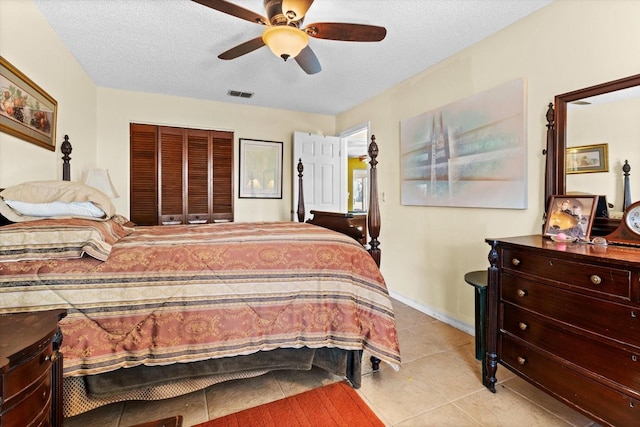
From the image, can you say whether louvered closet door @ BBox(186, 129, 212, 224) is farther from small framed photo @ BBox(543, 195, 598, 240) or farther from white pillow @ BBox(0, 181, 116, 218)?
small framed photo @ BBox(543, 195, 598, 240)

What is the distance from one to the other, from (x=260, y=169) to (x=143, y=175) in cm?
150

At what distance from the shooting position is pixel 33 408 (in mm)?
941

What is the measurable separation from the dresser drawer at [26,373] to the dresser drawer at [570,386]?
212 centimetres

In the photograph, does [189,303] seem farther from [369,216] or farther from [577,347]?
[577,347]

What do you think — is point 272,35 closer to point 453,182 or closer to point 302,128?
point 453,182

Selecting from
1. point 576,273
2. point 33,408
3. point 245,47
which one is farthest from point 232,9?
point 576,273

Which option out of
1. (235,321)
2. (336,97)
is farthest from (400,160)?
(235,321)

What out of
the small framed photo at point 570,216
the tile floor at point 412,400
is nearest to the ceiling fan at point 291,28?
the small framed photo at point 570,216

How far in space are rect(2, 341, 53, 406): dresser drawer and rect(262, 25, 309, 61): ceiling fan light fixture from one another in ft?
6.21

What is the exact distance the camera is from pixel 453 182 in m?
2.82

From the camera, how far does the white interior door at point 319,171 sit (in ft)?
14.7

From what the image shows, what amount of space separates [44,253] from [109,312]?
38cm

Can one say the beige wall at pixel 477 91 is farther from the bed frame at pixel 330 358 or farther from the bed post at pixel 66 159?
the bed post at pixel 66 159

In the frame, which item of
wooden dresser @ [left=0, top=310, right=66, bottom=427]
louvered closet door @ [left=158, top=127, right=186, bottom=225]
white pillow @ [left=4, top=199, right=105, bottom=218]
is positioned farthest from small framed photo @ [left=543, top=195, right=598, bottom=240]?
louvered closet door @ [left=158, top=127, right=186, bottom=225]
